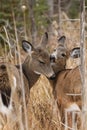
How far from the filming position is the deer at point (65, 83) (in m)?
6.12

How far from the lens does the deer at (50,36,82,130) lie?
241 inches

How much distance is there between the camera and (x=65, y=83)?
21.5ft

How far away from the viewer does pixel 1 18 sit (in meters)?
10.4

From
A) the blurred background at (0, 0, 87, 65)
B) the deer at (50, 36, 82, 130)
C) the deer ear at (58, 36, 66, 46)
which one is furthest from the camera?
the blurred background at (0, 0, 87, 65)

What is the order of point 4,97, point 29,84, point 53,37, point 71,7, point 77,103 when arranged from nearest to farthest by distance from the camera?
point 4,97 → point 77,103 → point 29,84 → point 53,37 → point 71,7

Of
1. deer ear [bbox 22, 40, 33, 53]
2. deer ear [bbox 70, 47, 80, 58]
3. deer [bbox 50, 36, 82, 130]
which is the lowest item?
deer [bbox 50, 36, 82, 130]

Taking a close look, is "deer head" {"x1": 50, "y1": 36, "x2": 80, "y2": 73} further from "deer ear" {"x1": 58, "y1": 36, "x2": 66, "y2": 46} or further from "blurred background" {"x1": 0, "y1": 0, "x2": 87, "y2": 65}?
"blurred background" {"x1": 0, "y1": 0, "x2": 87, "y2": 65}

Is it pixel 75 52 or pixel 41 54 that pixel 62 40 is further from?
pixel 41 54

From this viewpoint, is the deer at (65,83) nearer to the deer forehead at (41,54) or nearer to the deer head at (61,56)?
the deer head at (61,56)

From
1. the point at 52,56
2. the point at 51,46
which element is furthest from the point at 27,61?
the point at 51,46

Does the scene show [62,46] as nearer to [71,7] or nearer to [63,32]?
[63,32]

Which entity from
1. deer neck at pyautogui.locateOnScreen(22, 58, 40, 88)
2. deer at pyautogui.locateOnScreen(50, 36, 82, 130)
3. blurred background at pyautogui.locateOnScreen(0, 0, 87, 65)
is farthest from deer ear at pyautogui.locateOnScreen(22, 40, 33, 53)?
blurred background at pyautogui.locateOnScreen(0, 0, 87, 65)

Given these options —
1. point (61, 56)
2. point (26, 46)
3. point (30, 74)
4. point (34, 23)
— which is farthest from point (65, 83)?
point (34, 23)

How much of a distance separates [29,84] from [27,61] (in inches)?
14.8
